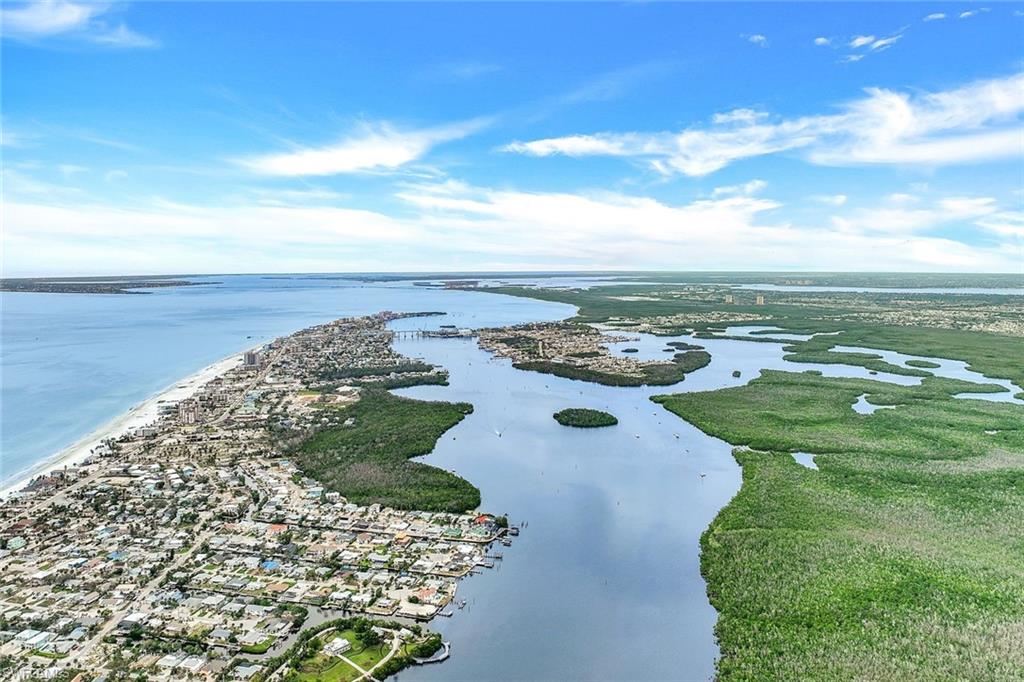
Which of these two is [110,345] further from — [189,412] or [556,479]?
[556,479]

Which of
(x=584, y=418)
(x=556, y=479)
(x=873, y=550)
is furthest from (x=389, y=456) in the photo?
(x=873, y=550)

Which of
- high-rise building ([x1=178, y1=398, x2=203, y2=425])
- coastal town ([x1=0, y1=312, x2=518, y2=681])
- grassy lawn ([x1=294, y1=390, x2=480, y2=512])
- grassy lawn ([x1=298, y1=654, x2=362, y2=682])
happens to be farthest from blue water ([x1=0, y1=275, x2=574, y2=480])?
grassy lawn ([x1=298, y1=654, x2=362, y2=682])

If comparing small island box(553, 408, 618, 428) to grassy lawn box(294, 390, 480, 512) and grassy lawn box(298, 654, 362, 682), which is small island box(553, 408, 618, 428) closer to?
grassy lawn box(294, 390, 480, 512)

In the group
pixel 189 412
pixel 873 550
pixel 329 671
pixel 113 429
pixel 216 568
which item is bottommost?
pixel 329 671

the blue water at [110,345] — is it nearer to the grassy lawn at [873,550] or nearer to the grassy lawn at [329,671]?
the grassy lawn at [329,671]

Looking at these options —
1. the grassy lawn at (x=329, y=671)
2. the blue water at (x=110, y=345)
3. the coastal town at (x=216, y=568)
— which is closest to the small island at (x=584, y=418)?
the coastal town at (x=216, y=568)

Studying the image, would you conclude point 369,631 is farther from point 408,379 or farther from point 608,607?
point 408,379

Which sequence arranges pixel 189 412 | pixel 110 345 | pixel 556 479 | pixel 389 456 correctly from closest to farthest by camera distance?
pixel 556 479, pixel 389 456, pixel 189 412, pixel 110 345

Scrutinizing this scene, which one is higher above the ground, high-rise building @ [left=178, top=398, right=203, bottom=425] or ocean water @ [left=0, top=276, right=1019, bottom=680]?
high-rise building @ [left=178, top=398, right=203, bottom=425]
